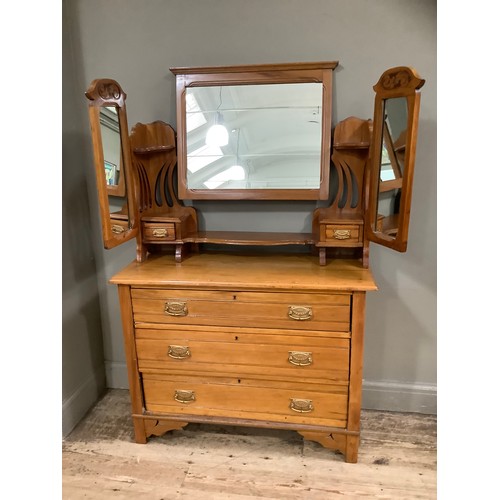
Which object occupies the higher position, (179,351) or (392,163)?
(392,163)

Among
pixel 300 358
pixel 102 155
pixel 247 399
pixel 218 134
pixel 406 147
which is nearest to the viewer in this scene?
pixel 406 147

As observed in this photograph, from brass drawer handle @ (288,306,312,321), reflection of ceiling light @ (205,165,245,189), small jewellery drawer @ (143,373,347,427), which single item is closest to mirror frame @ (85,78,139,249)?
reflection of ceiling light @ (205,165,245,189)

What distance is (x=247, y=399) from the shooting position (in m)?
1.83

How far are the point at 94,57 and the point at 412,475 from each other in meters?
2.52

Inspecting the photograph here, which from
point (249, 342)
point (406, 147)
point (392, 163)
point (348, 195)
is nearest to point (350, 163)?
point (348, 195)

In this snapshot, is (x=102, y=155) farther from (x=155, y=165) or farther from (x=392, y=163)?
(x=392, y=163)

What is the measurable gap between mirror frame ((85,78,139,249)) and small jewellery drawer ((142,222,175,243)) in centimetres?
5

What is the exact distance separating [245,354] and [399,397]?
1.00m

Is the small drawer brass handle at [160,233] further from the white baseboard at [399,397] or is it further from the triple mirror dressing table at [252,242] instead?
the white baseboard at [399,397]

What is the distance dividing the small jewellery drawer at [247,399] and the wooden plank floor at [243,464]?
0.68 ft

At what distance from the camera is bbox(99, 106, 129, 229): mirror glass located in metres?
1.65

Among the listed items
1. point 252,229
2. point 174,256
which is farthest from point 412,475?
point 174,256

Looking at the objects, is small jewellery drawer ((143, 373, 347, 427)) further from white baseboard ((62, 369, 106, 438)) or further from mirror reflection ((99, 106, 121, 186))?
mirror reflection ((99, 106, 121, 186))

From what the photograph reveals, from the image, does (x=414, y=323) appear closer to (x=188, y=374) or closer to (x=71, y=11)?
(x=188, y=374)
